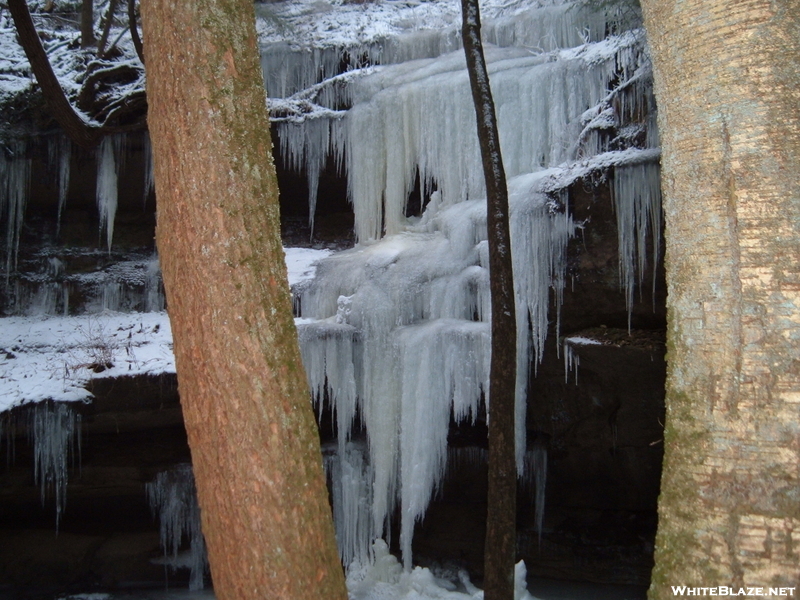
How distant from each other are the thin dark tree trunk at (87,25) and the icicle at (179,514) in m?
6.50

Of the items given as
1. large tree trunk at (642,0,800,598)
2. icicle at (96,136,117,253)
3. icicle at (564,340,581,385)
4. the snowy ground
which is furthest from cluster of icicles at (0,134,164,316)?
large tree trunk at (642,0,800,598)

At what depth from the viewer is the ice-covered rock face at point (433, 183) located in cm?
641

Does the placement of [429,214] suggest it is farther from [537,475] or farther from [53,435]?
[53,435]

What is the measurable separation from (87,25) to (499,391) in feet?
28.8

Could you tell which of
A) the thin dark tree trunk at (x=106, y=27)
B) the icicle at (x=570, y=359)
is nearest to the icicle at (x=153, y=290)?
the thin dark tree trunk at (x=106, y=27)

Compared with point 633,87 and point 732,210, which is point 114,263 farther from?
point 732,210

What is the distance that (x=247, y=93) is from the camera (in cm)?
254

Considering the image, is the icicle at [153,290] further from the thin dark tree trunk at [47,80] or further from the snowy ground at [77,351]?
the thin dark tree trunk at [47,80]

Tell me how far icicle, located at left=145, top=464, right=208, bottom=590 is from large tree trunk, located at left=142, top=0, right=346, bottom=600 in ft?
19.0

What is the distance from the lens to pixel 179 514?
25.6ft

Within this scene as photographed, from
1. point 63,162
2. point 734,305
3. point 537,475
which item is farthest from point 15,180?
point 734,305

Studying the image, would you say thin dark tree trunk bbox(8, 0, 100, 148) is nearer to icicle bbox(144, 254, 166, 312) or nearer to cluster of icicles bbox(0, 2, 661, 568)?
cluster of icicles bbox(0, 2, 661, 568)

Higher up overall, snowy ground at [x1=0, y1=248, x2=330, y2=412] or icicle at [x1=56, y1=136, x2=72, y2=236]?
icicle at [x1=56, y1=136, x2=72, y2=236]

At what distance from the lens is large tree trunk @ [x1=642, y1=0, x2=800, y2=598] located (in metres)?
2.00
